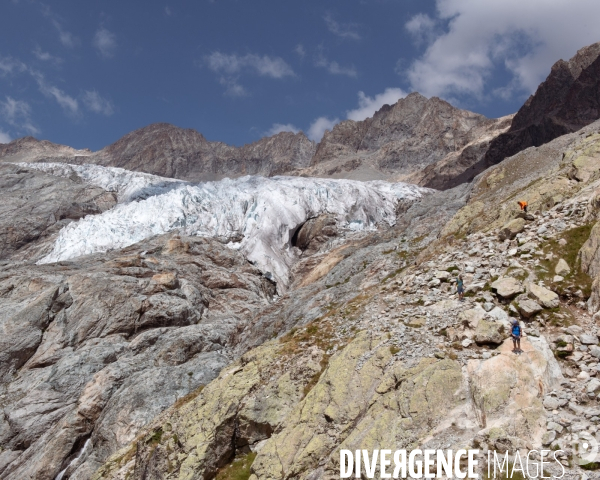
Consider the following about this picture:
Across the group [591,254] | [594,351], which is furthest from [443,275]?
[594,351]

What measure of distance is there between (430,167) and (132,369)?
18698cm

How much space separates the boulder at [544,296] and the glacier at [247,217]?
4832cm

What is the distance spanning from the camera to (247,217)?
259 ft

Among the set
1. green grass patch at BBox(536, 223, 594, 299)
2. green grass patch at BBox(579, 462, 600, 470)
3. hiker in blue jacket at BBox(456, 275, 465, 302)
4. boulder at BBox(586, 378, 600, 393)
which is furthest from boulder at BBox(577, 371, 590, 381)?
hiker in blue jacket at BBox(456, 275, 465, 302)

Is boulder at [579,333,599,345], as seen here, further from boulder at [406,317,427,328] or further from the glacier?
the glacier

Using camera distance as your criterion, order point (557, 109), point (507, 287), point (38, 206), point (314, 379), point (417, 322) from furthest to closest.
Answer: point (557, 109) → point (38, 206) → point (314, 379) → point (417, 322) → point (507, 287)

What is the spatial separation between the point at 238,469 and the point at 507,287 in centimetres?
1256

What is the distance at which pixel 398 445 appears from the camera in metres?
11.4

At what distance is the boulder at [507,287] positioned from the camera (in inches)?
584

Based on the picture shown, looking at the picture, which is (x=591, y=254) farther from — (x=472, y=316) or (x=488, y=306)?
(x=472, y=316)

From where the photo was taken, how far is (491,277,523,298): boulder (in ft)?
48.6

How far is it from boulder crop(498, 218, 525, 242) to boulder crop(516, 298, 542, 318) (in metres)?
5.12

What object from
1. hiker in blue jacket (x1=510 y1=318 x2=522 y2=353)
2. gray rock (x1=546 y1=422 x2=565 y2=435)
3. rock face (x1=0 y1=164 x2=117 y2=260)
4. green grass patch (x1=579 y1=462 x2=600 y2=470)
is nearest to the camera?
green grass patch (x1=579 y1=462 x2=600 y2=470)

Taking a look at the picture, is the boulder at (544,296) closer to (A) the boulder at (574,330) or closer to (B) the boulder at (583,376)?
(A) the boulder at (574,330)
